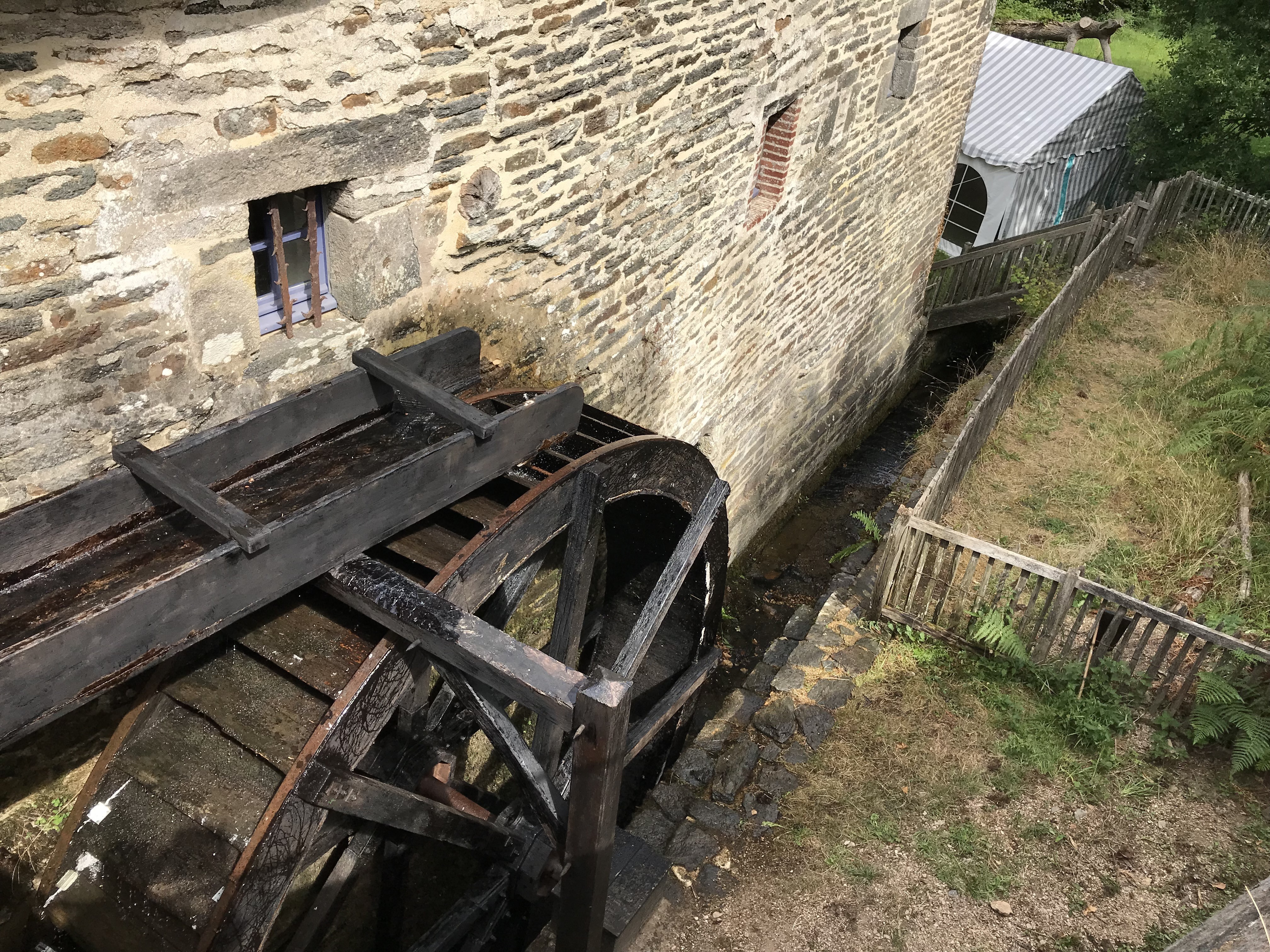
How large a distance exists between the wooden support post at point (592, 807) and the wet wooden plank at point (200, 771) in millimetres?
877

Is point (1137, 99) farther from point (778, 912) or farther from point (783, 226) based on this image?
point (778, 912)

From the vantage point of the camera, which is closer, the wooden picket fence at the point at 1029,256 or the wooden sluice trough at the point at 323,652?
→ the wooden sluice trough at the point at 323,652

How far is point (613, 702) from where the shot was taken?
8.06ft

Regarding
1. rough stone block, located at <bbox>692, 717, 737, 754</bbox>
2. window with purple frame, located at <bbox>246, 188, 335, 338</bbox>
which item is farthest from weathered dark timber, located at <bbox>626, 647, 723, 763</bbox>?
window with purple frame, located at <bbox>246, 188, 335, 338</bbox>

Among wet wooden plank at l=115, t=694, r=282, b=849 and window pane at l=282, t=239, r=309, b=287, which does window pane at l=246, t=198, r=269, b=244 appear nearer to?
window pane at l=282, t=239, r=309, b=287

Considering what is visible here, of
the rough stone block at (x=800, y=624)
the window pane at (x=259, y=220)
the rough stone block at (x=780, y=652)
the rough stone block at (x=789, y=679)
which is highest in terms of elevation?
the window pane at (x=259, y=220)

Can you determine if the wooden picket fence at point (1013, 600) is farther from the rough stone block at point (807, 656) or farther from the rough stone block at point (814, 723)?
the rough stone block at point (814, 723)

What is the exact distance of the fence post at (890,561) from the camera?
203 inches

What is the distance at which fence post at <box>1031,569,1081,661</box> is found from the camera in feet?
15.6

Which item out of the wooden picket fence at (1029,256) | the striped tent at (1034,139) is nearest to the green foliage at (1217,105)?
the striped tent at (1034,139)

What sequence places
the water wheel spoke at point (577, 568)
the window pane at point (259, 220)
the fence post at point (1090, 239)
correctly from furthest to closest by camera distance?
the fence post at point (1090, 239) → the water wheel spoke at point (577, 568) → the window pane at point (259, 220)

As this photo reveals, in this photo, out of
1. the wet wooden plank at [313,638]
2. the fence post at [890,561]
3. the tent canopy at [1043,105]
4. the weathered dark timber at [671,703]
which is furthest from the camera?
the tent canopy at [1043,105]

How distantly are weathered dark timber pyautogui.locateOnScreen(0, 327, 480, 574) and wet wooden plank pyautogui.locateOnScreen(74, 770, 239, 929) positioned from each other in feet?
2.60

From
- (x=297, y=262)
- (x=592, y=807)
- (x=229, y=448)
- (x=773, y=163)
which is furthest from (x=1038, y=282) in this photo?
(x=229, y=448)
